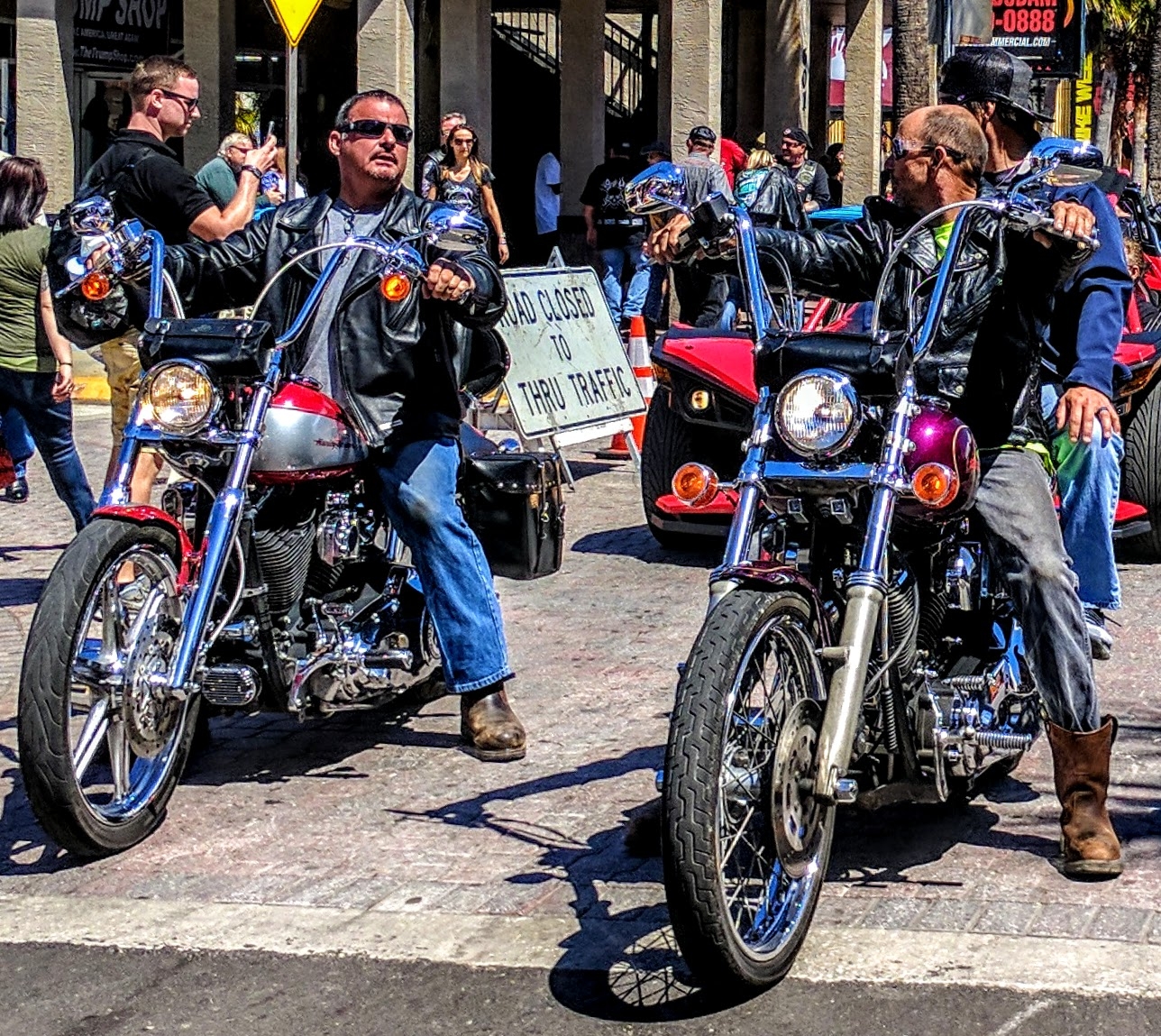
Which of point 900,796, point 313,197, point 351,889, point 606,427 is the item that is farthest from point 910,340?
point 606,427

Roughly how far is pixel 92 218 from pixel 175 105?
8.77 ft

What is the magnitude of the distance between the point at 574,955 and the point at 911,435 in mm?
1353

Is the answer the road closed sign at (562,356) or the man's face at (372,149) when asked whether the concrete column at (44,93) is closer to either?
the road closed sign at (562,356)

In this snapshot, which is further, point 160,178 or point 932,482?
point 160,178

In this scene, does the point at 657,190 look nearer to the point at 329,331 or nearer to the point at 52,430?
the point at 329,331

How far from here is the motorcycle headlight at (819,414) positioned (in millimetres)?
4391

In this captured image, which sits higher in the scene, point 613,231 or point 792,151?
point 792,151

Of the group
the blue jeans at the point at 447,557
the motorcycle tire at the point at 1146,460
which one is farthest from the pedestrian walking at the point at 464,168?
the blue jeans at the point at 447,557

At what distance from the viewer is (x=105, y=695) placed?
5184 mm

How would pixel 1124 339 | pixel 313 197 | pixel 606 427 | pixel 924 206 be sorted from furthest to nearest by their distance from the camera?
1. pixel 606 427
2. pixel 1124 339
3. pixel 313 197
4. pixel 924 206

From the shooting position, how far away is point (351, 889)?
198 inches

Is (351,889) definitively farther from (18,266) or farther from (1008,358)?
(18,266)

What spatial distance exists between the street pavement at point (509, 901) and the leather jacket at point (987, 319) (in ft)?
3.64

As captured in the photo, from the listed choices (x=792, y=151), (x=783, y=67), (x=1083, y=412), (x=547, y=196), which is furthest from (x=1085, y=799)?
Result: (x=783, y=67)
